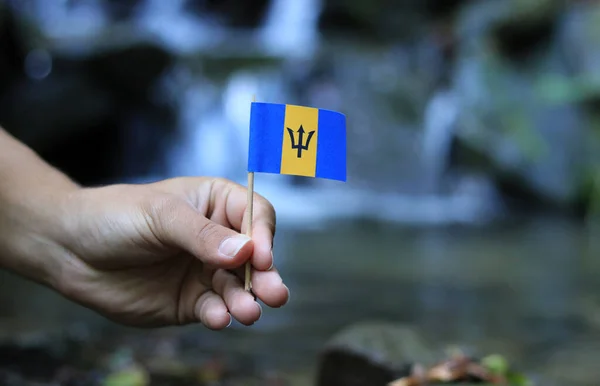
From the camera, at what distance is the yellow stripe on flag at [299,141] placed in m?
1.27

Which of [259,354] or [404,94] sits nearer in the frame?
[259,354]

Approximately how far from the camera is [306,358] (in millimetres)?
2625

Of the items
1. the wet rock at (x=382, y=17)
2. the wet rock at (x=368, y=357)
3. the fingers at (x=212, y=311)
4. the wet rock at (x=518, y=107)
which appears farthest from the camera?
the wet rock at (x=382, y=17)

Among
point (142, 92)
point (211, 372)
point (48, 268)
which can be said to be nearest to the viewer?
point (48, 268)

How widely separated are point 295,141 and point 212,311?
0.43 metres

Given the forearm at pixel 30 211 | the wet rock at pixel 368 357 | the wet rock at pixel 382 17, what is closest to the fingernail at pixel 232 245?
the forearm at pixel 30 211

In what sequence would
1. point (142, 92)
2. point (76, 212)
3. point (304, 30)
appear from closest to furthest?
point (76, 212), point (142, 92), point (304, 30)

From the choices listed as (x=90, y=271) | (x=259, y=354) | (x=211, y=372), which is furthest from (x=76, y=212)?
(x=259, y=354)

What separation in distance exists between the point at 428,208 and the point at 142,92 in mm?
4790

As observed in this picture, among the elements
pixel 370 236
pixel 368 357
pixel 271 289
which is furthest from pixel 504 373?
pixel 370 236

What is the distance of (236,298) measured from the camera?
128cm

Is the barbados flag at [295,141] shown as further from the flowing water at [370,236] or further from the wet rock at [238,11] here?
the wet rock at [238,11]

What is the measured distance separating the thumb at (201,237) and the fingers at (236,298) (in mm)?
97

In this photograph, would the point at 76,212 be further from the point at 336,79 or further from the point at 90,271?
the point at 336,79
